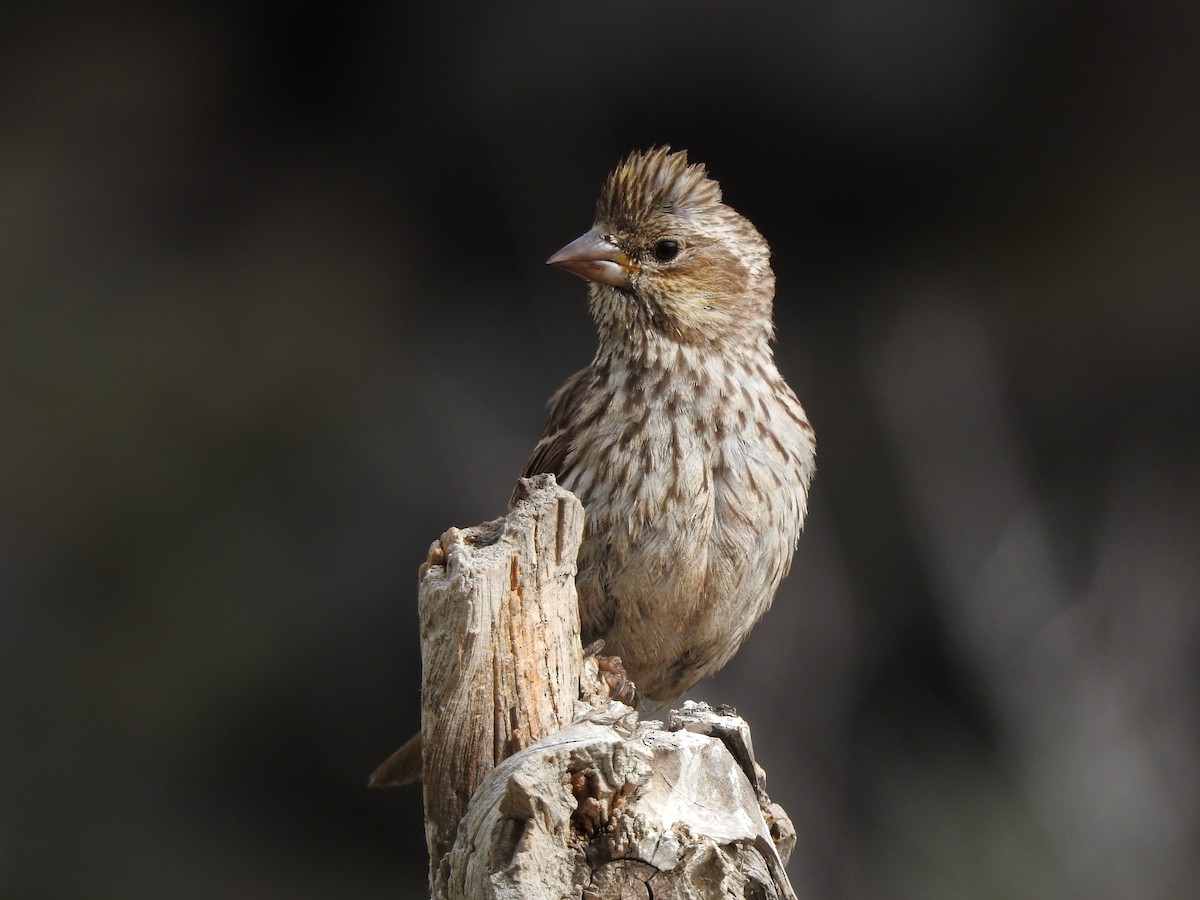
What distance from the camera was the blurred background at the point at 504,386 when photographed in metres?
6.29

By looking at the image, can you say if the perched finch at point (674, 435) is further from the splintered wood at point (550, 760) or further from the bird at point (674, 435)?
the splintered wood at point (550, 760)

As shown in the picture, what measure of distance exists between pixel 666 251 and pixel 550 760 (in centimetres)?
164

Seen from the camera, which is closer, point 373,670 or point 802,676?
point 802,676

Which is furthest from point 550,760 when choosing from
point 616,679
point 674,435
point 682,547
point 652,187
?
point 652,187

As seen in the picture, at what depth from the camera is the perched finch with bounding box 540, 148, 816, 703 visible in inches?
139

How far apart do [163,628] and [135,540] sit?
384 millimetres

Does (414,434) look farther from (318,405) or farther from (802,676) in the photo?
(802,676)

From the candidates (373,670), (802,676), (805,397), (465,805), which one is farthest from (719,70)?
(465,805)

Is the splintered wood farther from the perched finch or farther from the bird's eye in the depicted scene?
the bird's eye

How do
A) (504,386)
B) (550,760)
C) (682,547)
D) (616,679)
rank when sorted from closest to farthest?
1. (550,760)
2. (616,679)
3. (682,547)
4. (504,386)

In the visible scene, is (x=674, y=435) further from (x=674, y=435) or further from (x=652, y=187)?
(x=652, y=187)

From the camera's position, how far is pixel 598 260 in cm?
369

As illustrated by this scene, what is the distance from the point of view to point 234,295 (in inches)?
266

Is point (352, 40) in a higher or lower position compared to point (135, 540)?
higher
